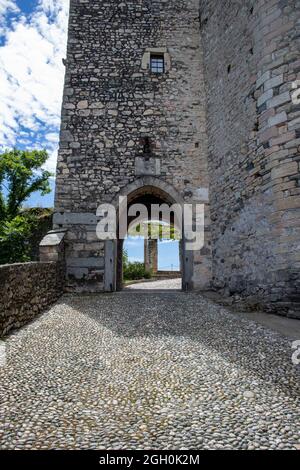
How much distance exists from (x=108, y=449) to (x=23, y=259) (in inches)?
445

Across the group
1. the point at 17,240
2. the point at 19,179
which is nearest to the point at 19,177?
the point at 19,179

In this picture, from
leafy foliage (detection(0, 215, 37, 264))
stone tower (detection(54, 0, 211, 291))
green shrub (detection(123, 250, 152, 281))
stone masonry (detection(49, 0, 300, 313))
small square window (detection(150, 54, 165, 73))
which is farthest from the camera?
green shrub (detection(123, 250, 152, 281))

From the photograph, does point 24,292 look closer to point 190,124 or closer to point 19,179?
point 190,124

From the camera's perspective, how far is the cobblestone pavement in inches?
68.6

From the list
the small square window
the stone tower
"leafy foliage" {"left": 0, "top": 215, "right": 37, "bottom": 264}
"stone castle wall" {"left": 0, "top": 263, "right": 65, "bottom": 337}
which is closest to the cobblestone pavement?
"stone castle wall" {"left": 0, "top": 263, "right": 65, "bottom": 337}

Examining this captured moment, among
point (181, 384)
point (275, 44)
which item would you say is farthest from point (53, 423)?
point (275, 44)

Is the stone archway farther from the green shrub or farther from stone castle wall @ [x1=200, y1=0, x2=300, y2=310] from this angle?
the green shrub

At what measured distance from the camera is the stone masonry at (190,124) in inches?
209

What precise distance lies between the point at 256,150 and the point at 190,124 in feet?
10.6

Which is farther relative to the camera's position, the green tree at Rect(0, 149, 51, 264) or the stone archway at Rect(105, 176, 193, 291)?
the green tree at Rect(0, 149, 51, 264)

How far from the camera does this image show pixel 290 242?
15.7ft

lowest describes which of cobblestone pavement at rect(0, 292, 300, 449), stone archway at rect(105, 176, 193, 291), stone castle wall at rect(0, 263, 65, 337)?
cobblestone pavement at rect(0, 292, 300, 449)

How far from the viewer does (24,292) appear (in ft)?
14.9

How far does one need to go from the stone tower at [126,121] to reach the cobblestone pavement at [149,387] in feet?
11.2
